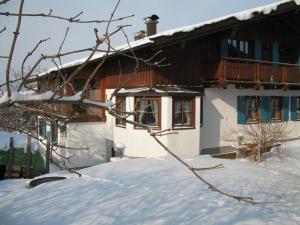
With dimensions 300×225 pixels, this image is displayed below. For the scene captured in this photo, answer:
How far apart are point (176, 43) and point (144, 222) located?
8.07 m

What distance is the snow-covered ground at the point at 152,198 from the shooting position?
6.87 metres

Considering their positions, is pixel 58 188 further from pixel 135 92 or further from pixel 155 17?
pixel 155 17

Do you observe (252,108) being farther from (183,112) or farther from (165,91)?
(165,91)

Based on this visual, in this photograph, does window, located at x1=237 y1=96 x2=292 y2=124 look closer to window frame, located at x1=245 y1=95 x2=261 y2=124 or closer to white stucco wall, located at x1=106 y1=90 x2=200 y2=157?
window frame, located at x1=245 y1=95 x2=261 y2=124

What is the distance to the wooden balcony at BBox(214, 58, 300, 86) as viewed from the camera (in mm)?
13930

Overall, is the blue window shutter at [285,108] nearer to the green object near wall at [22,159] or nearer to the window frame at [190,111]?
the window frame at [190,111]

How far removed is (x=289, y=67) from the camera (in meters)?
16.5

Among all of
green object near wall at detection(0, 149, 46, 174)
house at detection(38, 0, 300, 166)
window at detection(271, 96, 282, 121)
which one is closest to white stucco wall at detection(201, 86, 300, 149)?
house at detection(38, 0, 300, 166)

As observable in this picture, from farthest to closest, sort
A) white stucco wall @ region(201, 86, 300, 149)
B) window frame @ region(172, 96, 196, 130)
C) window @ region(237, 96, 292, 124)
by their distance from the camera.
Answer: window @ region(237, 96, 292, 124) → white stucco wall @ region(201, 86, 300, 149) → window frame @ region(172, 96, 196, 130)

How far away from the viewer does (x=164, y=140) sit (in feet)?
43.1

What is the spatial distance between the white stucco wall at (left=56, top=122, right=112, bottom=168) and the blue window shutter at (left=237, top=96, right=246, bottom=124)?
6050mm

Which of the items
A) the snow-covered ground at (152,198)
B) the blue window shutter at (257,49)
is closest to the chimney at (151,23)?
the blue window shutter at (257,49)

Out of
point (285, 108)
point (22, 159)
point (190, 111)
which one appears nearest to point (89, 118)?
point (22, 159)

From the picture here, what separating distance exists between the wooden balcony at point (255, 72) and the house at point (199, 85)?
0.04 meters
